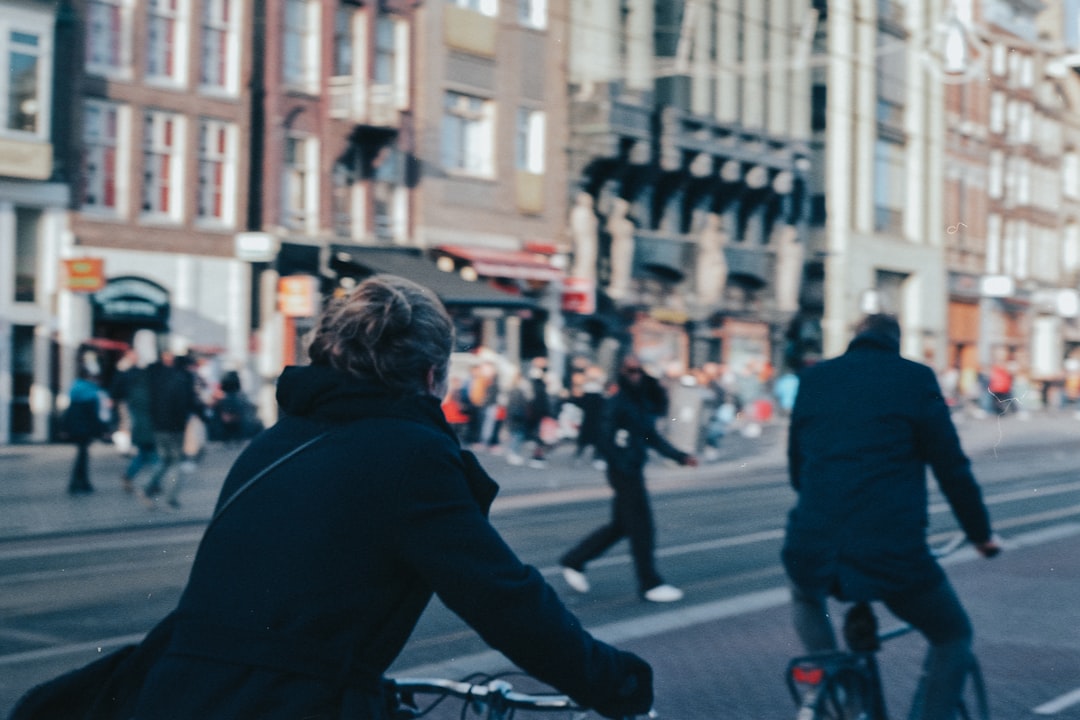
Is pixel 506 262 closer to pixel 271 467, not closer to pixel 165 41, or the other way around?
pixel 165 41

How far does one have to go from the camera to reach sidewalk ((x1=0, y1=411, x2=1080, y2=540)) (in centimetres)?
1499

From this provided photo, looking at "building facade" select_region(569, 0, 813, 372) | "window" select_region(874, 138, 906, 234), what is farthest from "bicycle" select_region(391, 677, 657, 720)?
"window" select_region(874, 138, 906, 234)

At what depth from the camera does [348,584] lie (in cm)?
249

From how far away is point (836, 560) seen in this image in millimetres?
4719

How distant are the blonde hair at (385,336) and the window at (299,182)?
27.8 m

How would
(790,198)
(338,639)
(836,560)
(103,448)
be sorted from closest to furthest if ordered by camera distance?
(338,639)
(836,560)
(103,448)
(790,198)

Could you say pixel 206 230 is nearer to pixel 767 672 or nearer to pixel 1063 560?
pixel 1063 560

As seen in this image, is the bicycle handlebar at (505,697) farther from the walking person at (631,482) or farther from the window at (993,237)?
the window at (993,237)

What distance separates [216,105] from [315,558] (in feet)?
89.2

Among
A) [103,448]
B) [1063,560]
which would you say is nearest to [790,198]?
[103,448]

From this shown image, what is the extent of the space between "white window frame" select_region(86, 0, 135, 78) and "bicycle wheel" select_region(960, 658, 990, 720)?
2413cm

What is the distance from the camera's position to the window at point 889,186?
45281mm

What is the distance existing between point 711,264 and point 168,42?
17.1 m

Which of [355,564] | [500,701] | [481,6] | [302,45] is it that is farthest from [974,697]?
[481,6]
